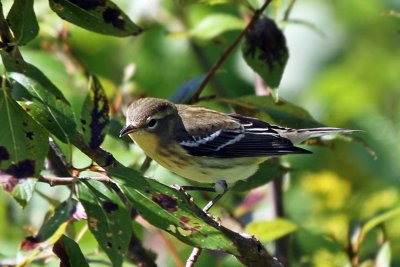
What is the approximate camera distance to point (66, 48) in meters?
3.88

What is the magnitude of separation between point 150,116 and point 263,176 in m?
0.62

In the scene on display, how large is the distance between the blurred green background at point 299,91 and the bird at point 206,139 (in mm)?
85

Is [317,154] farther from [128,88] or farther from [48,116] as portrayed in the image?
[48,116]

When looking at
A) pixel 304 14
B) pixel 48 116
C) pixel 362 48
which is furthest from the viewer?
pixel 362 48

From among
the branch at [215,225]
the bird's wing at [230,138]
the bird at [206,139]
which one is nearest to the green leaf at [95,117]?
the branch at [215,225]

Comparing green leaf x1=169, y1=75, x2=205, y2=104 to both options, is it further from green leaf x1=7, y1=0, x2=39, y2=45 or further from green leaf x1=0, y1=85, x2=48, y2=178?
green leaf x1=0, y1=85, x2=48, y2=178

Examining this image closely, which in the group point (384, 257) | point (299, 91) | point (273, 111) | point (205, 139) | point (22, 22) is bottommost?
point (299, 91)

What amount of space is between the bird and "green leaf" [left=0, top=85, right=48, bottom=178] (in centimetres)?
122

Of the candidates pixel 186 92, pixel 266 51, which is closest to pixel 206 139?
pixel 186 92

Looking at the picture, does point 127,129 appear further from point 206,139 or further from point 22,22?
point 22,22

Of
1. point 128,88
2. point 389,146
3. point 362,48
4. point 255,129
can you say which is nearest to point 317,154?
point 389,146

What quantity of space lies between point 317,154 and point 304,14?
139cm

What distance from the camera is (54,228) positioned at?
2.09m

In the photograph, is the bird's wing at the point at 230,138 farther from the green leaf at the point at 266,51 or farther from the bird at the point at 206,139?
the green leaf at the point at 266,51
